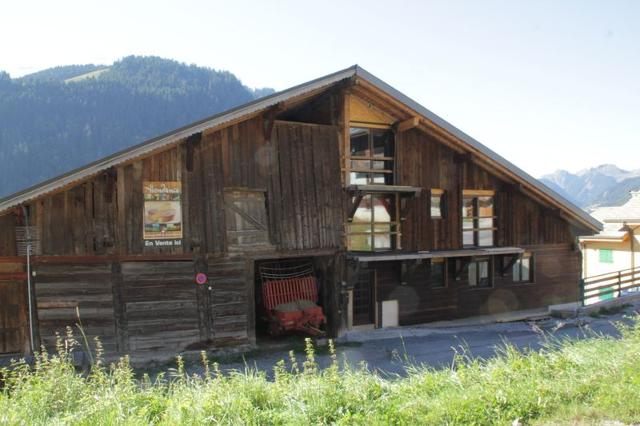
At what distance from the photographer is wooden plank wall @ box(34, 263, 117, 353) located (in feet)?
43.8

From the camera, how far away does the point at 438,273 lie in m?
20.2

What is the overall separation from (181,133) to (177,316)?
5327mm

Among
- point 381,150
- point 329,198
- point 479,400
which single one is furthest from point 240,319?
point 479,400

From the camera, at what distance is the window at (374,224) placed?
58.4 ft

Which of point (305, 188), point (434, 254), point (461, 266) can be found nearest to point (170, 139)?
point (305, 188)

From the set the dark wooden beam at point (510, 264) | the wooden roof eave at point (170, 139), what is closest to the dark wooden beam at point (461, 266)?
the dark wooden beam at point (510, 264)

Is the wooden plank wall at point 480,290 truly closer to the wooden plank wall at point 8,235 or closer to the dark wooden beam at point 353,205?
the dark wooden beam at point 353,205

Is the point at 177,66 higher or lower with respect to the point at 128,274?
higher

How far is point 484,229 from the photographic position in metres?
20.7

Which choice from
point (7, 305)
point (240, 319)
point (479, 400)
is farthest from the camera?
point (240, 319)

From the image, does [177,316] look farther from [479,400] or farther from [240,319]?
[479,400]

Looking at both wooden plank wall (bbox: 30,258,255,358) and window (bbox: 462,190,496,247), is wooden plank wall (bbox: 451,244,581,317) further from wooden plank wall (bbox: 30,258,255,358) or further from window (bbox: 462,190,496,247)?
wooden plank wall (bbox: 30,258,255,358)

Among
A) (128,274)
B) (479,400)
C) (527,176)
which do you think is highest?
(527,176)

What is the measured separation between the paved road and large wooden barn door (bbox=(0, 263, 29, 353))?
4.52 m
